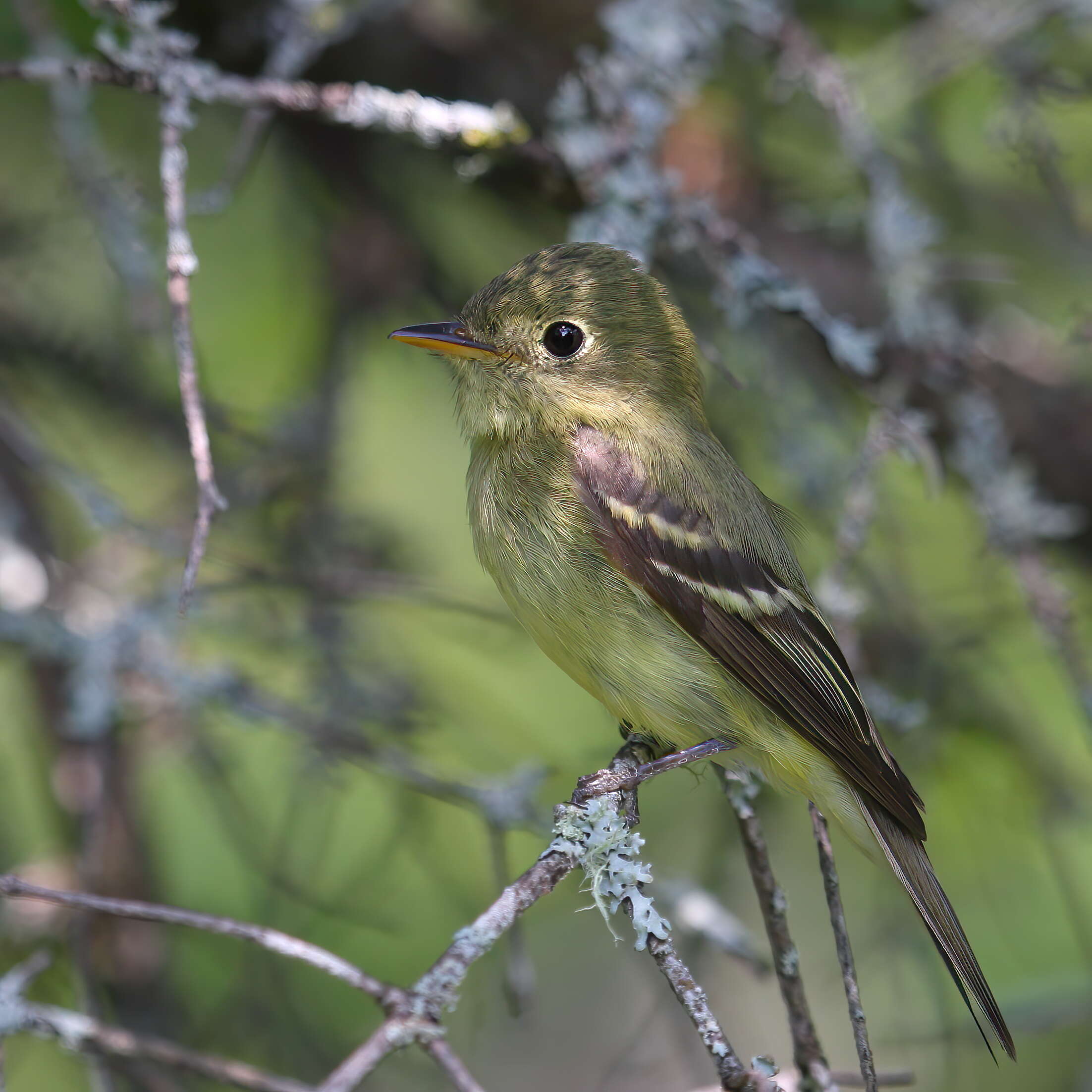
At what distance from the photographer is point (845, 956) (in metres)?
1.95

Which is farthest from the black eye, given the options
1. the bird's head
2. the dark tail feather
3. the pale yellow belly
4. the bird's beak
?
the dark tail feather

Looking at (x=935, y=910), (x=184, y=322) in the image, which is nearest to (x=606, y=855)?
(x=935, y=910)

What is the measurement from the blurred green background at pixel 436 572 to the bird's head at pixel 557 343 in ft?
1.27

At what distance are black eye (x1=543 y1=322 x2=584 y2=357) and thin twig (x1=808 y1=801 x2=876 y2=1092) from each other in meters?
1.14

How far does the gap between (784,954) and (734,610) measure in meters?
0.74

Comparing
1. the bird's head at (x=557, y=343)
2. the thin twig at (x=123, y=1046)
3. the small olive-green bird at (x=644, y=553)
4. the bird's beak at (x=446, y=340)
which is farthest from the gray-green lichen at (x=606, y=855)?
the bird's beak at (x=446, y=340)

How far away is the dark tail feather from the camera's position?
228 centimetres

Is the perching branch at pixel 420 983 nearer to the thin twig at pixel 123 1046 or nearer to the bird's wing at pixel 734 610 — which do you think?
the thin twig at pixel 123 1046

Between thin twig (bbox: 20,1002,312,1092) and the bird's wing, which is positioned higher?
the bird's wing

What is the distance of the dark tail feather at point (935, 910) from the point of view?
2283mm

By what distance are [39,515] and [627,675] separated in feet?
7.00

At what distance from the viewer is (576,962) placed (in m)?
3.90

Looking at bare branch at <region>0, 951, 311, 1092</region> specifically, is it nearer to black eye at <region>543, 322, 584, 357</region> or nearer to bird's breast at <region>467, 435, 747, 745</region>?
bird's breast at <region>467, 435, 747, 745</region>

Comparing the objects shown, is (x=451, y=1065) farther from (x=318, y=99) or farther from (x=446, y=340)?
(x=318, y=99)
